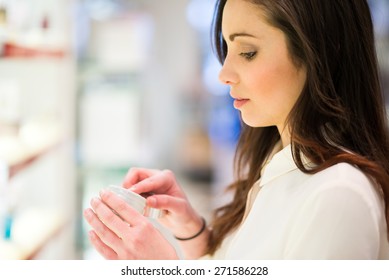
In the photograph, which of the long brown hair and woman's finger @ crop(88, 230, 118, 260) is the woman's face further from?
woman's finger @ crop(88, 230, 118, 260)

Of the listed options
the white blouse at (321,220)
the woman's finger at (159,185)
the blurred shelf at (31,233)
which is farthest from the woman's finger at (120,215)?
the blurred shelf at (31,233)

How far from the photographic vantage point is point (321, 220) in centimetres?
94

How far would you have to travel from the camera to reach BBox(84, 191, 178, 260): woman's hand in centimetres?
106

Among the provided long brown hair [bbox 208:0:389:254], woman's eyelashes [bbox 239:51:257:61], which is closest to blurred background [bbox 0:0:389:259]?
long brown hair [bbox 208:0:389:254]

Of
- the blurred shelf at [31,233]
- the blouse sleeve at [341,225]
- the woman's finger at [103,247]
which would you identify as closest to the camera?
the blouse sleeve at [341,225]

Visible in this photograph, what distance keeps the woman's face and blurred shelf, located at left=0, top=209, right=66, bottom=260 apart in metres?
0.80

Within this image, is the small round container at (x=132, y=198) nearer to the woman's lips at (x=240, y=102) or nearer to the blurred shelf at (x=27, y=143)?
the woman's lips at (x=240, y=102)

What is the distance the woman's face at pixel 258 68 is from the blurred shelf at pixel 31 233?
0.80 m

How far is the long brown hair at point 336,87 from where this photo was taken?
1.03 m

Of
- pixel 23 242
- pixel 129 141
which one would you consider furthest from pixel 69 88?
pixel 23 242

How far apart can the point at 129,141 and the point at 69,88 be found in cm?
74

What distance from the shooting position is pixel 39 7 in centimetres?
221

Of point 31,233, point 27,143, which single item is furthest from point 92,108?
point 31,233

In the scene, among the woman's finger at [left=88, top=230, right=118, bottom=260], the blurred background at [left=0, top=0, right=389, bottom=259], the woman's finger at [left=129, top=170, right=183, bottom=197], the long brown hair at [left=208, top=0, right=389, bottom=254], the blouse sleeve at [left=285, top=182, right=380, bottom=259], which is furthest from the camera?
the blurred background at [left=0, top=0, right=389, bottom=259]
